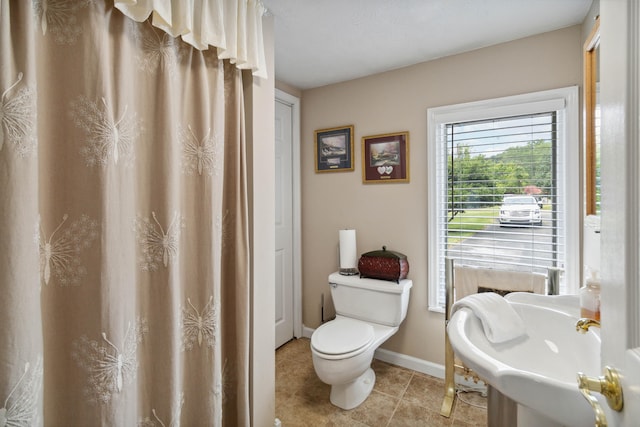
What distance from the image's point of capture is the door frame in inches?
110

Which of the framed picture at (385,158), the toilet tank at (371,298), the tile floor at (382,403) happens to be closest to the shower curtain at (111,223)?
the tile floor at (382,403)

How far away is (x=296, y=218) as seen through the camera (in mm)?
2832

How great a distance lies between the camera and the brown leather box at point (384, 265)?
2248 mm

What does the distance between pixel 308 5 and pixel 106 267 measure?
5.07ft

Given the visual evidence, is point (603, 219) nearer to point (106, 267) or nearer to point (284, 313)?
point (106, 267)

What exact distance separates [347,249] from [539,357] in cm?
145

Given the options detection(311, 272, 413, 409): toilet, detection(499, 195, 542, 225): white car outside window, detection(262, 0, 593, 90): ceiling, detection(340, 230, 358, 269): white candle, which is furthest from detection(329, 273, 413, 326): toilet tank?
detection(262, 0, 593, 90): ceiling

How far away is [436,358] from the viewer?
89.0 inches

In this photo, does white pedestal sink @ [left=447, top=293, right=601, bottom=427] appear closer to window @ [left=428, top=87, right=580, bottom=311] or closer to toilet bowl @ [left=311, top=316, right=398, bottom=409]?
window @ [left=428, top=87, right=580, bottom=311]

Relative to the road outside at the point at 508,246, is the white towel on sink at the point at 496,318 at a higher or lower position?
lower

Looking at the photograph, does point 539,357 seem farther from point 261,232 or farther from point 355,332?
point 261,232

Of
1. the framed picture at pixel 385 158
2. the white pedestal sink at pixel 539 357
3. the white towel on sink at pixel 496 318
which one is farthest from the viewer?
the framed picture at pixel 385 158

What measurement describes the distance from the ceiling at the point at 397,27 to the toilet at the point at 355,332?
1619 millimetres

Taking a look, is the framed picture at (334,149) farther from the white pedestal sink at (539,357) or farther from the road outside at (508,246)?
the white pedestal sink at (539,357)
